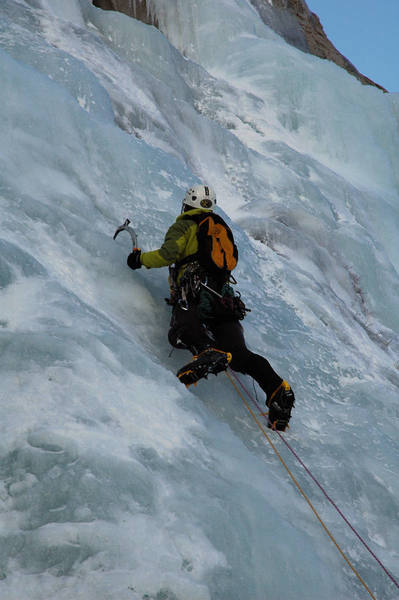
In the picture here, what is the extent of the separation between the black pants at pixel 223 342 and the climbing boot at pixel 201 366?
19cm

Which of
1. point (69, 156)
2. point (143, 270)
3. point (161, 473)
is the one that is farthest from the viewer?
point (69, 156)

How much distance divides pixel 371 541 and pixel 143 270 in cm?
233

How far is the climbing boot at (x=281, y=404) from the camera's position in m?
3.40

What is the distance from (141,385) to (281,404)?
1.14m

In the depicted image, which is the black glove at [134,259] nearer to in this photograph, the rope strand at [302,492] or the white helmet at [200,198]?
the white helmet at [200,198]

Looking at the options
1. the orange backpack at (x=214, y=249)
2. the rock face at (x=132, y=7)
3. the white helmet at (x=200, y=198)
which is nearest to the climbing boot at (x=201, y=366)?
the orange backpack at (x=214, y=249)

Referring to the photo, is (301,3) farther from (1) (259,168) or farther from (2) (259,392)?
(2) (259,392)

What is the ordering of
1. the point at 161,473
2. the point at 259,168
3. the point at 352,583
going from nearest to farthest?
the point at 161,473, the point at 352,583, the point at 259,168

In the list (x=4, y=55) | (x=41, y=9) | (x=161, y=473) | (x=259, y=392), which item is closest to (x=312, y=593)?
(x=161, y=473)

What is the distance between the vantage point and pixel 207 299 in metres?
3.72

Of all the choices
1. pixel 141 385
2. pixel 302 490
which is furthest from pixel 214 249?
pixel 302 490

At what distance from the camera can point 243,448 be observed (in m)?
2.87

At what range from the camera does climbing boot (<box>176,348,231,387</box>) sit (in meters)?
3.13

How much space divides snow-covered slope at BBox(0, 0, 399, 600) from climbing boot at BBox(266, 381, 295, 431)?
172 millimetres
